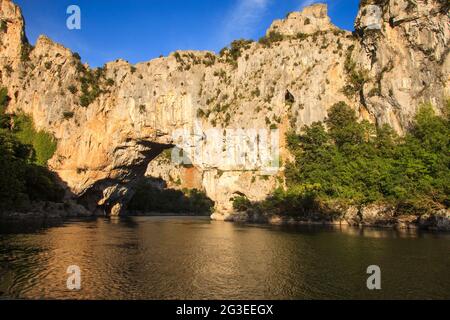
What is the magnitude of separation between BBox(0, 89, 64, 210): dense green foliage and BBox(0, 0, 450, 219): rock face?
2.07 meters

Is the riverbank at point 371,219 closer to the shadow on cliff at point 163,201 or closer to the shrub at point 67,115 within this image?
the shrub at point 67,115

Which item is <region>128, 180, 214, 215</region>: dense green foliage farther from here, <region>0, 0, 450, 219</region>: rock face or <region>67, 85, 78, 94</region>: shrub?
<region>67, 85, 78, 94</region>: shrub

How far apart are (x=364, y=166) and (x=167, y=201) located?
7703 centimetres

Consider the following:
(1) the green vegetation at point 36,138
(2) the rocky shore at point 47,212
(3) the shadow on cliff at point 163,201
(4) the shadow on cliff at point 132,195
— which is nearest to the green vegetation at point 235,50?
(4) the shadow on cliff at point 132,195

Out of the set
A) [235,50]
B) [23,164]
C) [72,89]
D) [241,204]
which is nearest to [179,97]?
[235,50]

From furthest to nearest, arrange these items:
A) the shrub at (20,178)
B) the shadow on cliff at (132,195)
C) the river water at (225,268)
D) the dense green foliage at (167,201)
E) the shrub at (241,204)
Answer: the dense green foliage at (167,201) → the shadow on cliff at (132,195) → the shrub at (241,204) → the shrub at (20,178) → the river water at (225,268)

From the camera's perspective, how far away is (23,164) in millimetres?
56219

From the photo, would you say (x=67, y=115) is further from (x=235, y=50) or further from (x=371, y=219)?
(x=371, y=219)

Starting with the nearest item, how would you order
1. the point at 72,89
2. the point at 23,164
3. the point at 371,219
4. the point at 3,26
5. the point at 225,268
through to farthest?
the point at 225,268 → the point at 371,219 → the point at 23,164 → the point at 3,26 → the point at 72,89

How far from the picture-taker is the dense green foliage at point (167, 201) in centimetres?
10312

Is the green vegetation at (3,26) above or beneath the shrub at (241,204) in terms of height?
above

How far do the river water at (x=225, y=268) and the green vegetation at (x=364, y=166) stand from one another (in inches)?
502

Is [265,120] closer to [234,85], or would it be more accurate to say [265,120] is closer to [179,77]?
[234,85]
